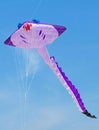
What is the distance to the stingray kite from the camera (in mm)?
54625

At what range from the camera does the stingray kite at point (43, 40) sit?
54.6m

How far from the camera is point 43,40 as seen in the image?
56812 millimetres

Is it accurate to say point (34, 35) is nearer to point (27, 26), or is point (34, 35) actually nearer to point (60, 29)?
point (27, 26)

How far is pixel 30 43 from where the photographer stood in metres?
56.7

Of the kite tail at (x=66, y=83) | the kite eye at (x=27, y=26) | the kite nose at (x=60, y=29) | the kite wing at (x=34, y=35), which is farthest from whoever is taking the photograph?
the kite tail at (x=66, y=83)

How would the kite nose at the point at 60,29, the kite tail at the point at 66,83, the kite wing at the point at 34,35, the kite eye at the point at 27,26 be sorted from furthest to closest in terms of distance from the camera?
the kite tail at the point at 66,83 → the kite nose at the point at 60,29 → the kite wing at the point at 34,35 → the kite eye at the point at 27,26

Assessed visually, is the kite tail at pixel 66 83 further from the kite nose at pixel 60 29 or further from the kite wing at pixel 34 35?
the kite nose at pixel 60 29

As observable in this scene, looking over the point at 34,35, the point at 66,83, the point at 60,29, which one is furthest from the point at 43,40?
the point at 66,83

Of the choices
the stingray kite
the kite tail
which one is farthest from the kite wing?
the kite tail

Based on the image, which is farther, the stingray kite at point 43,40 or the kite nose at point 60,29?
the kite nose at point 60,29

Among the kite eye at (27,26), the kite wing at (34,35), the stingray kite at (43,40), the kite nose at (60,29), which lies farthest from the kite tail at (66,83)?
the kite eye at (27,26)

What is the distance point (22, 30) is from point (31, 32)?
81 cm

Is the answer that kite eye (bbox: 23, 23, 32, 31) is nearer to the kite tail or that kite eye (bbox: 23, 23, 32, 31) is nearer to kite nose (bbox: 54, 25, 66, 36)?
kite nose (bbox: 54, 25, 66, 36)

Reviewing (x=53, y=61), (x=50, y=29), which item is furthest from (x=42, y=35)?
(x=53, y=61)
